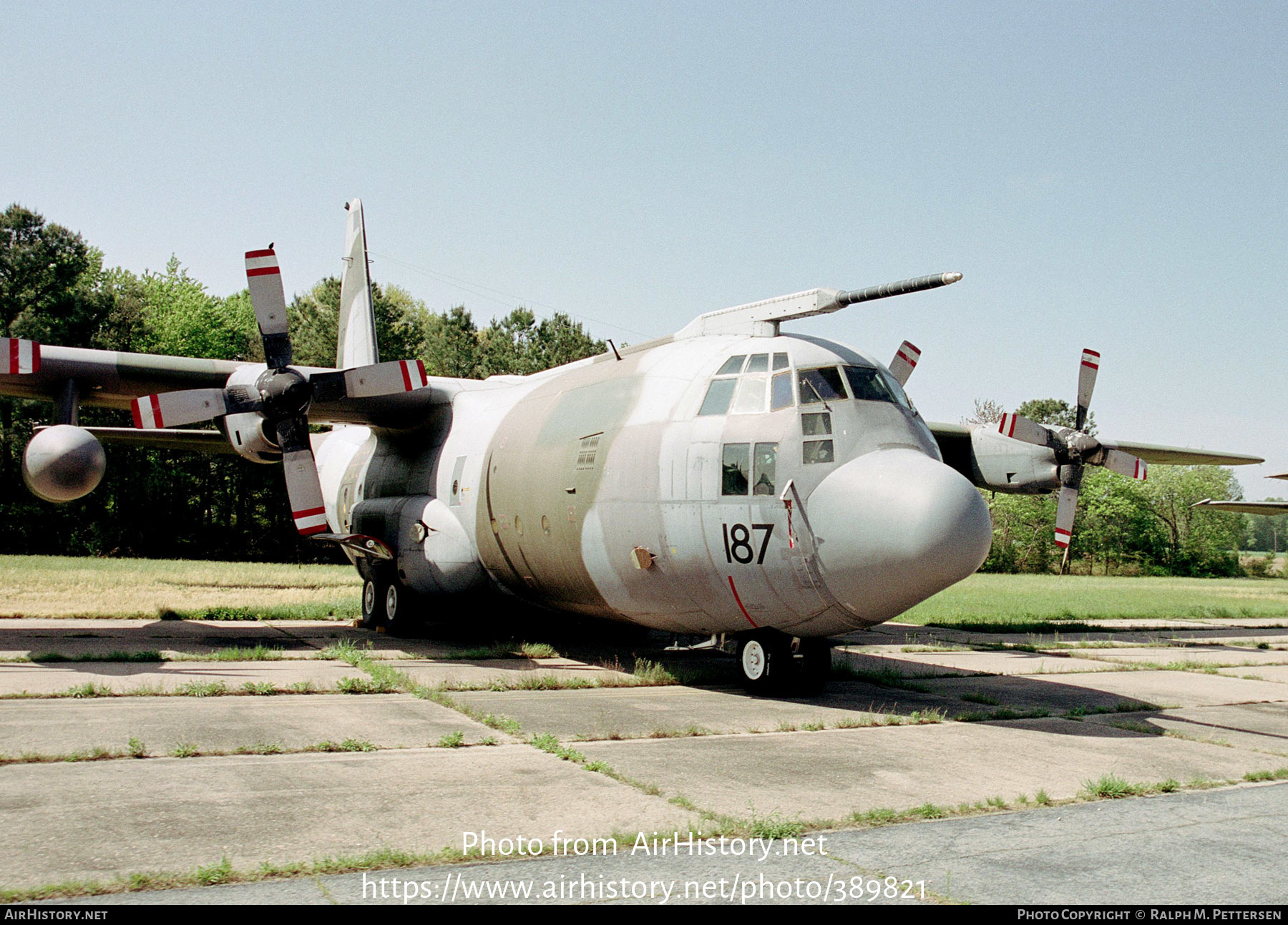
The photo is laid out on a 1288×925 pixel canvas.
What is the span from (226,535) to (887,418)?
45.5 metres

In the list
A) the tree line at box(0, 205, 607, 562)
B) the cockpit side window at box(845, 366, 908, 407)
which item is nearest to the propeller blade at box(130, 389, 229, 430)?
the cockpit side window at box(845, 366, 908, 407)

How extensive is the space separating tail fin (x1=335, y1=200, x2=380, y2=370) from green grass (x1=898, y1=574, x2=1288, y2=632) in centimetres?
1370

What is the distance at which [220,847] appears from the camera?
495 cm

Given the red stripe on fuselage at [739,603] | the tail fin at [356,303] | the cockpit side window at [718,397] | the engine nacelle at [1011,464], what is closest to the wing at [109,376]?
the tail fin at [356,303]

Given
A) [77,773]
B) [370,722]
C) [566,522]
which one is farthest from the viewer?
[566,522]

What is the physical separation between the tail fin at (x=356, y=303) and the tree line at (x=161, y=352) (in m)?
21.8

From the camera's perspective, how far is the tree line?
1738 inches

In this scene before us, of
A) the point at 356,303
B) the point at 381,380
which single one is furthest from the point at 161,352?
the point at 381,380

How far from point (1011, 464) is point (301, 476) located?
44.6 ft

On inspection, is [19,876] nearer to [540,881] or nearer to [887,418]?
[540,881]

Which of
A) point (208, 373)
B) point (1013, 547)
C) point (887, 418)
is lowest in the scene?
point (1013, 547)

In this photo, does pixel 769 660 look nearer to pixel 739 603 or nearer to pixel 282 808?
pixel 739 603

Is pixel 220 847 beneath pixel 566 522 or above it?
beneath

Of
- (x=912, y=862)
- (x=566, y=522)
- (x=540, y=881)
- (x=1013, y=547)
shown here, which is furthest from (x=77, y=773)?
(x=1013, y=547)
